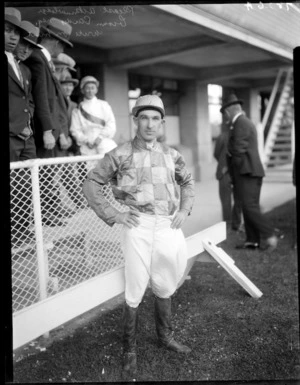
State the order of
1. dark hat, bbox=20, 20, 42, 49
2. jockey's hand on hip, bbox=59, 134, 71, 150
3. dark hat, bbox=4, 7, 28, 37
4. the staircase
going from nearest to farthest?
dark hat, bbox=4, 7, 28, 37, dark hat, bbox=20, 20, 42, 49, jockey's hand on hip, bbox=59, 134, 71, 150, the staircase

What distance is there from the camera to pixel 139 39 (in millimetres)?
5355

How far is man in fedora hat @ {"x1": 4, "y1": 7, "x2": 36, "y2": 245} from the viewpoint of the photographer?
8.55 ft

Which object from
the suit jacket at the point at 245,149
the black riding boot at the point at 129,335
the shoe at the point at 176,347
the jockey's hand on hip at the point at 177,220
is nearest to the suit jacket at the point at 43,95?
the jockey's hand on hip at the point at 177,220

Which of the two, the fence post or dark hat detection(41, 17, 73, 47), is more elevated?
dark hat detection(41, 17, 73, 47)

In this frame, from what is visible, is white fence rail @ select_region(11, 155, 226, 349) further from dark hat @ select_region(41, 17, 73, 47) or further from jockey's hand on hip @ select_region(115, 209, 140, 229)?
dark hat @ select_region(41, 17, 73, 47)

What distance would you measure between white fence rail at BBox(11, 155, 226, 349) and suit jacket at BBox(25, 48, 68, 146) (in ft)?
0.88

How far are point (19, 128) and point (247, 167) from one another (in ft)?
8.85

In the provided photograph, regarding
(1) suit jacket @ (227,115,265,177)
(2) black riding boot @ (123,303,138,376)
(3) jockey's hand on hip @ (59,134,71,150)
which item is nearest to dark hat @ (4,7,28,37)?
(3) jockey's hand on hip @ (59,134,71,150)

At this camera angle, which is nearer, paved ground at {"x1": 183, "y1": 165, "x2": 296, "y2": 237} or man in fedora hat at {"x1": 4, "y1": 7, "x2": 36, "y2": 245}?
man in fedora hat at {"x1": 4, "y1": 7, "x2": 36, "y2": 245}

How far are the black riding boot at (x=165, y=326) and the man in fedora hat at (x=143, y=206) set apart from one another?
8cm

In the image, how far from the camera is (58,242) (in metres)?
3.13

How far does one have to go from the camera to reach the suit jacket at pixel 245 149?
4.80m

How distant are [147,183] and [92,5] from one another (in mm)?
904

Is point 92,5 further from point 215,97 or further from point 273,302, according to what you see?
Result: point 215,97
